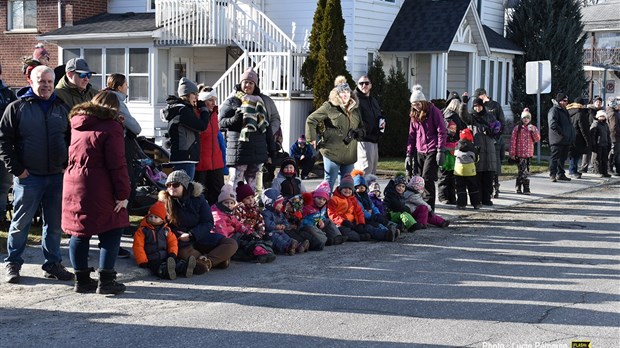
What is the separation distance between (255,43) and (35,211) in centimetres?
1565

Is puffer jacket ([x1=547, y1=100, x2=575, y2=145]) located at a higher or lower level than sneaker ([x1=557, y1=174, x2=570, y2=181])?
higher

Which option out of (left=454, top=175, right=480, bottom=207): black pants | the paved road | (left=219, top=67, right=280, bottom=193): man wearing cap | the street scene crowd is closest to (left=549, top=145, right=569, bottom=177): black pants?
the street scene crowd

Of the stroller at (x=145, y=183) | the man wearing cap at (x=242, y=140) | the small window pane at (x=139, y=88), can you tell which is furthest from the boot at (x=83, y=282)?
the small window pane at (x=139, y=88)

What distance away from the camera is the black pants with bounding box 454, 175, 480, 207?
1437cm

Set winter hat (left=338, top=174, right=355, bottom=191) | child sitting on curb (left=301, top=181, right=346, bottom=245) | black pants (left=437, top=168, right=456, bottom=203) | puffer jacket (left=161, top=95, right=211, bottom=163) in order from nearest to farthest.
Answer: puffer jacket (left=161, top=95, right=211, bottom=163) → child sitting on curb (left=301, top=181, right=346, bottom=245) → winter hat (left=338, top=174, right=355, bottom=191) → black pants (left=437, top=168, right=456, bottom=203)

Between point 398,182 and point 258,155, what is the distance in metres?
2.04

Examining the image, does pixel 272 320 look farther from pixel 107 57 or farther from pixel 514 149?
pixel 107 57

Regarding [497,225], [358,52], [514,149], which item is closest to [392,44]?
[358,52]

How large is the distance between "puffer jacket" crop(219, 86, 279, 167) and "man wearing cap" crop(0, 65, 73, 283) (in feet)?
10.9

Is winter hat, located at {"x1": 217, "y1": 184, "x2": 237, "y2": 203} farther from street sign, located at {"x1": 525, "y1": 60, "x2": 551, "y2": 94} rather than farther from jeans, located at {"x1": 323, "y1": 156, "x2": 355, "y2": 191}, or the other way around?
street sign, located at {"x1": 525, "y1": 60, "x2": 551, "y2": 94}

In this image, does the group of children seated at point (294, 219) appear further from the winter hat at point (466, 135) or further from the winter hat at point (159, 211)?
the winter hat at point (466, 135)

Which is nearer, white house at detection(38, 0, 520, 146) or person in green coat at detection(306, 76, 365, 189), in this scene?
person in green coat at detection(306, 76, 365, 189)

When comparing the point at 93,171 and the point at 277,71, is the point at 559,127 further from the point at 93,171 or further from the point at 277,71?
the point at 93,171

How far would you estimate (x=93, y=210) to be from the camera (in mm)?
7523
